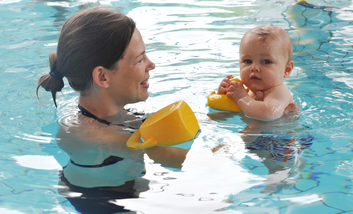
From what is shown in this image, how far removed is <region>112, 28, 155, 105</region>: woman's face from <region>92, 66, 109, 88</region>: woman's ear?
0.06 m

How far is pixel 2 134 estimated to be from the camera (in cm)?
264

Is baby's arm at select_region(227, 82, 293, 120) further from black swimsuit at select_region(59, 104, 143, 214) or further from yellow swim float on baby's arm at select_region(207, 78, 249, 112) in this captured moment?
black swimsuit at select_region(59, 104, 143, 214)

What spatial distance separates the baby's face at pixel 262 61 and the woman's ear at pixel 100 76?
1206 mm

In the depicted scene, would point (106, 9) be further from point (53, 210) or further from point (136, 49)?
point (53, 210)

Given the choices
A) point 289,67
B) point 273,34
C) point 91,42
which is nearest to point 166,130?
point 91,42

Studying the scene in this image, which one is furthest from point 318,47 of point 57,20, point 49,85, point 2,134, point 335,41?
point 57,20

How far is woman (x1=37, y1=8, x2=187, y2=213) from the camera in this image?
2.18 meters

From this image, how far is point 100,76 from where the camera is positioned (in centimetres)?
233

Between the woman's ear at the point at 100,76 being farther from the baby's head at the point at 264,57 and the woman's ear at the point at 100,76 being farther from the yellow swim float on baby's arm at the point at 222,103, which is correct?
the baby's head at the point at 264,57

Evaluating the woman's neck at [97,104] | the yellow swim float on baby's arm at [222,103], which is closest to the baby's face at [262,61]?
the yellow swim float on baby's arm at [222,103]

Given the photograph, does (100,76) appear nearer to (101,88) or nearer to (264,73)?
(101,88)

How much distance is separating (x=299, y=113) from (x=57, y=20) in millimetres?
5154

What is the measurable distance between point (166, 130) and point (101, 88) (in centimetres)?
57

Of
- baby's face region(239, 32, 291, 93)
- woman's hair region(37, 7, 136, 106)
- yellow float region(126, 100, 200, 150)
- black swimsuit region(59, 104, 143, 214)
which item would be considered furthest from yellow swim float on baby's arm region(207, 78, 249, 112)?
black swimsuit region(59, 104, 143, 214)
